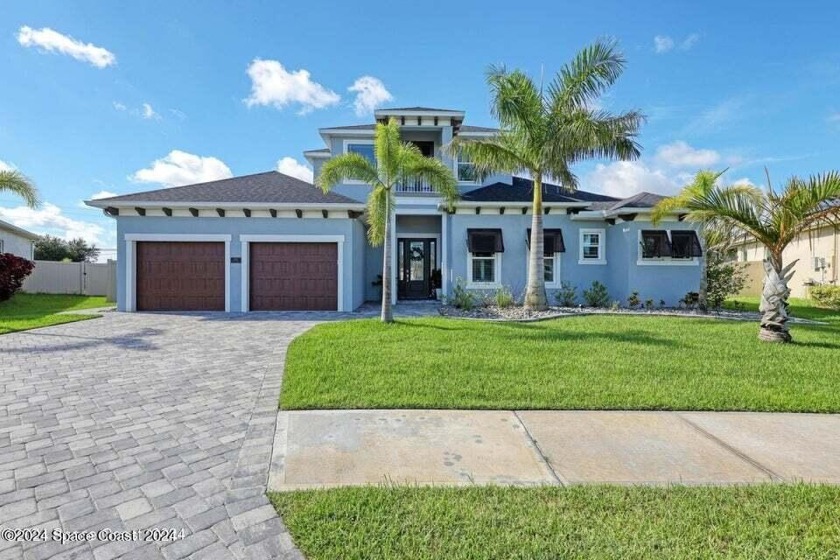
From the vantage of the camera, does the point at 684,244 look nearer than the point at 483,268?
Yes

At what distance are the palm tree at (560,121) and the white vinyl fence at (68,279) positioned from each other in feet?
Answer: 71.2

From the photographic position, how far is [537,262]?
1305 cm

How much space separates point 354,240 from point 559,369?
9.96 meters

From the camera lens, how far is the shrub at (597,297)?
49.5 feet

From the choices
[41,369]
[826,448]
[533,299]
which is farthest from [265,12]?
[826,448]

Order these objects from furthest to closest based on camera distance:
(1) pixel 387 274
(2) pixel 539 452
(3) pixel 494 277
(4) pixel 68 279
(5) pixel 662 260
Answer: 1. (4) pixel 68 279
2. (3) pixel 494 277
3. (5) pixel 662 260
4. (1) pixel 387 274
5. (2) pixel 539 452

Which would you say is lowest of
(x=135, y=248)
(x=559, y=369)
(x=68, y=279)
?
(x=559, y=369)

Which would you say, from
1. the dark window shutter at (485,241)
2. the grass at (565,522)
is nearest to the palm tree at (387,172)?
the dark window shutter at (485,241)

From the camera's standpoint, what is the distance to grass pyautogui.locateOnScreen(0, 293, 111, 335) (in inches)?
415

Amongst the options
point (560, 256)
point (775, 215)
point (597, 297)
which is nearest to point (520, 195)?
point (560, 256)

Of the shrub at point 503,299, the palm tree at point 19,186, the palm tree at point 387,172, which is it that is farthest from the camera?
the shrub at point 503,299

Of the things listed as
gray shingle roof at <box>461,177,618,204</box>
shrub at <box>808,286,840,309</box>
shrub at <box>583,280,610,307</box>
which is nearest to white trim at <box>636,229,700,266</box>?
shrub at <box>583,280,610,307</box>

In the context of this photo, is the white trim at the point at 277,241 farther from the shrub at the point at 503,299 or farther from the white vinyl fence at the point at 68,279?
the white vinyl fence at the point at 68,279

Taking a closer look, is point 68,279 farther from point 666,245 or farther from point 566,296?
point 666,245
